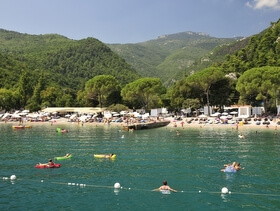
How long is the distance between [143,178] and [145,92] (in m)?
72.8

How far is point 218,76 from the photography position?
86.4 m

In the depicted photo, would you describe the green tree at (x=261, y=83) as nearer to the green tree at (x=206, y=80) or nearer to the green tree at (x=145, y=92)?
the green tree at (x=206, y=80)

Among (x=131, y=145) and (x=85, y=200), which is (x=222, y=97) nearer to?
(x=131, y=145)

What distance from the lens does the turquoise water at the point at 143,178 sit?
18781 millimetres

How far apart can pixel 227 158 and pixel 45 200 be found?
1943cm

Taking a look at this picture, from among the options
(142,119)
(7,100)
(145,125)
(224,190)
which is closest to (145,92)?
(142,119)

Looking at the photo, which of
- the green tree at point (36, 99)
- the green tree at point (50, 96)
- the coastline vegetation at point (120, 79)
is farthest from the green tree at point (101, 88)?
the green tree at point (36, 99)

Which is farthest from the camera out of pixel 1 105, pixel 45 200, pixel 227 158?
pixel 1 105

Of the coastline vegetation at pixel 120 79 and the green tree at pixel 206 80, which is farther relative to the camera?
the green tree at pixel 206 80

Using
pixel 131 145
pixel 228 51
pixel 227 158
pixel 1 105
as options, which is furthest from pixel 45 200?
pixel 228 51

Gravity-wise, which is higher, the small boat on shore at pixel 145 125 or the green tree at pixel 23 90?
the green tree at pixel 23 90

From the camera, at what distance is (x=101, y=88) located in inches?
4151

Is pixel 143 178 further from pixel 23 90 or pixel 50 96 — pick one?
pixel 23 90

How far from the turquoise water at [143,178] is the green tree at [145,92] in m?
56.2
